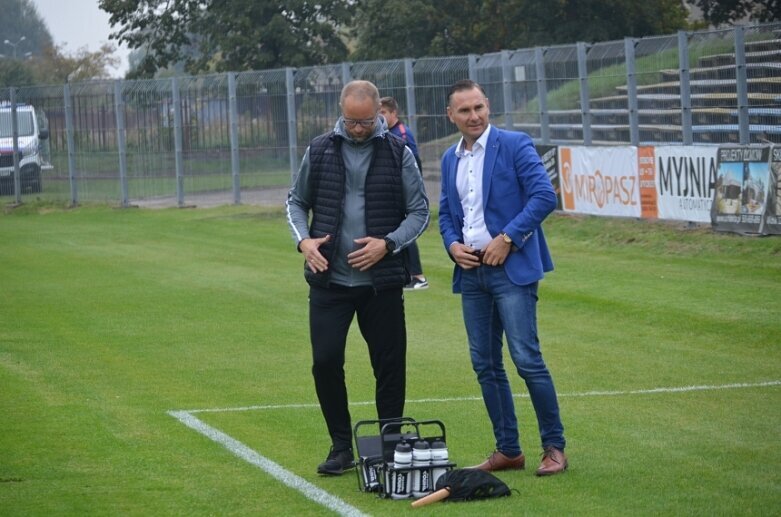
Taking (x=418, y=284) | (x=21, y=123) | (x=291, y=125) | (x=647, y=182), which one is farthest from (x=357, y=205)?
(x=21, y=123)

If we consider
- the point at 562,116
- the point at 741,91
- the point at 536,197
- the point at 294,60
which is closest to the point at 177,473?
the point at 536,197

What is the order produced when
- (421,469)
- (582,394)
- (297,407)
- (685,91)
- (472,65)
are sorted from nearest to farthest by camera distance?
(421,469), (297,407), (582,394), (685,91), (472,65)

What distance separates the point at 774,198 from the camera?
1841 centimetres

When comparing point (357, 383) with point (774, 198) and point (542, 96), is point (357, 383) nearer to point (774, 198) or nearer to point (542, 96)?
point (774, 198)

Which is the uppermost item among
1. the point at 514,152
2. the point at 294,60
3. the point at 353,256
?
the point at 294,60

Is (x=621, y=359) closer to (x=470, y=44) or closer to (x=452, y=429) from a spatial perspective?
(x=452, y=429)

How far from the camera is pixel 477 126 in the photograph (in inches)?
293

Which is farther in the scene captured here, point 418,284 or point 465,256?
point 418,284

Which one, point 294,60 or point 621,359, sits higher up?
point 294,60

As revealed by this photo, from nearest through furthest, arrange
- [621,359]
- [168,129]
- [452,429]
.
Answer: [452,429] < [621,359] < [168,129]

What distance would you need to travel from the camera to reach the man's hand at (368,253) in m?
7.44

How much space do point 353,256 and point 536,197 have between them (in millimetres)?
1034

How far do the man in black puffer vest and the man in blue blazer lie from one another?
31 cm

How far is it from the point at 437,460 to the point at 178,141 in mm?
27308
